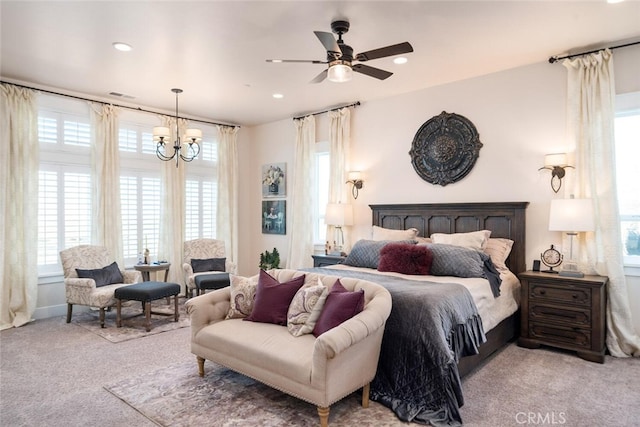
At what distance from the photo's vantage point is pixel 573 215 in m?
3.85

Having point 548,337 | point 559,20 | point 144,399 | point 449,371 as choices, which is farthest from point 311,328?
point 559,20

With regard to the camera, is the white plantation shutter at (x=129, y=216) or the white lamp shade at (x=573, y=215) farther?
the white plantation shutter at (x=129, y=216)

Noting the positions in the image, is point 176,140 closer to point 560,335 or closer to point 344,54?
point 344,54

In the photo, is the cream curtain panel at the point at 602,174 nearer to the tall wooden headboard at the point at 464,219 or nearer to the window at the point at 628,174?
the window at the point at 628,174

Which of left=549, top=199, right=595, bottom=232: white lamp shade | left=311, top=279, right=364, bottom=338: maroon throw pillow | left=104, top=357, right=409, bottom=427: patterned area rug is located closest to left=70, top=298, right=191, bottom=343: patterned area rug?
left=104, top=357, right=409, bottom=427: patterned area rug

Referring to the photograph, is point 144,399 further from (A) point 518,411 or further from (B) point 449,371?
(A) point 518,411

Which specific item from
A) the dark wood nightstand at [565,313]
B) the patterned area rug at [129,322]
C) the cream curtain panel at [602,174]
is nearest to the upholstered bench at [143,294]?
the patterned area rug at [129,322]

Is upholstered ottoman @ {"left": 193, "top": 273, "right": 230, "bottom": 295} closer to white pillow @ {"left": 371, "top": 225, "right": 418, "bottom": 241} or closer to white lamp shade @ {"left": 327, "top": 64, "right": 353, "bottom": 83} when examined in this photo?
white pillow @ {"left": 371, "top": 225, "right": 418, "bottom": 241}

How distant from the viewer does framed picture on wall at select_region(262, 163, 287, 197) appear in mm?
7199

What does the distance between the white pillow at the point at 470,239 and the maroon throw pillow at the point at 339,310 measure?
78.0 inches

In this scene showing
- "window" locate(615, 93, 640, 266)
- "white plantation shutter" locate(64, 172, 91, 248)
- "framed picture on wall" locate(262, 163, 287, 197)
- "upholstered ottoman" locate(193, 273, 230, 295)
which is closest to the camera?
"window" locate(615, 93, 640, 266)

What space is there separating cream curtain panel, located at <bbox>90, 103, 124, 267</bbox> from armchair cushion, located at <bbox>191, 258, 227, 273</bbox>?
105 cm

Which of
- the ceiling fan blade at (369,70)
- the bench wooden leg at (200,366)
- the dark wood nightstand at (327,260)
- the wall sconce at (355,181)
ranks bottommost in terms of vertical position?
the bench wooden leg at (200,366)

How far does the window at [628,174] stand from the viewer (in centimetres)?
398
